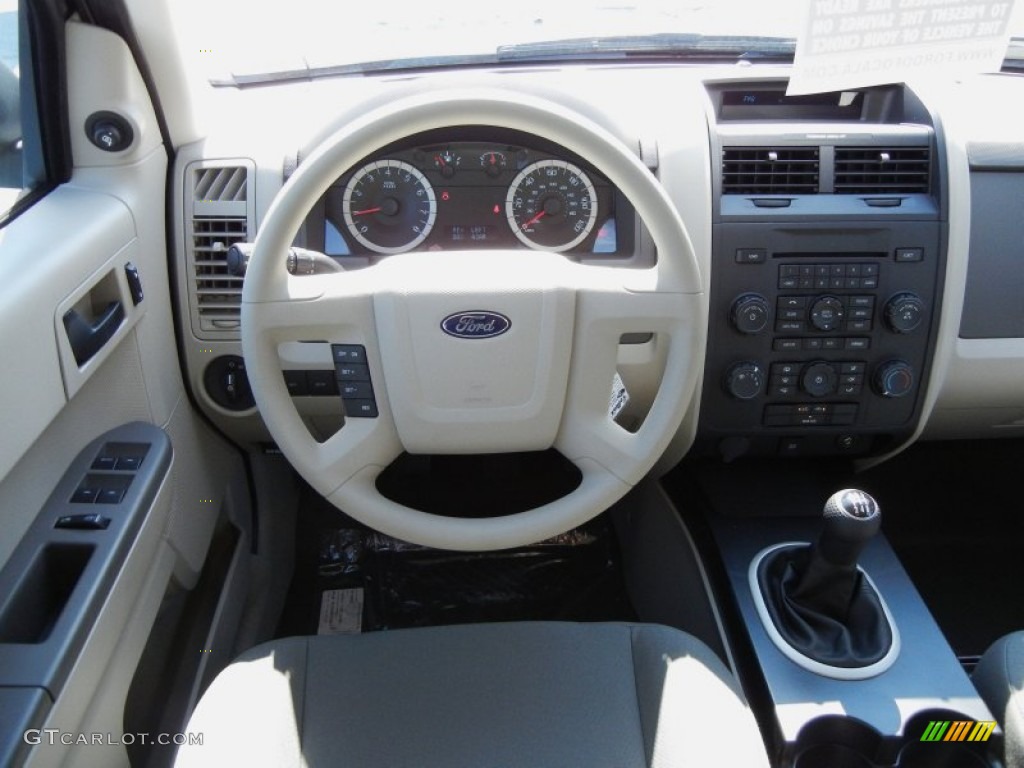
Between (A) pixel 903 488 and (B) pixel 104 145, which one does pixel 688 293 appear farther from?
(A) pixel 903 488

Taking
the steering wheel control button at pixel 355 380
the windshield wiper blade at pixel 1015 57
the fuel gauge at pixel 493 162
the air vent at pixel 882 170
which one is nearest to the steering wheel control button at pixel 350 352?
the steering wheel control button at pixel 355 380

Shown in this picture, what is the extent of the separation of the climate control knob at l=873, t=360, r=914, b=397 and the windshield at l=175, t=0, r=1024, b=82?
76 cm

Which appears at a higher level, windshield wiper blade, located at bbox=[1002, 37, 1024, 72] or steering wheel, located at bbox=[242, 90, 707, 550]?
windshield wiper blade, located at bbox=[1002, 37, 1024, 72]

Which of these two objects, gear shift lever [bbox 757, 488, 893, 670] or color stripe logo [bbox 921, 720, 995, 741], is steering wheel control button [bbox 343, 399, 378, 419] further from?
color stripe logo [bbox 921, 720, 995, 741]

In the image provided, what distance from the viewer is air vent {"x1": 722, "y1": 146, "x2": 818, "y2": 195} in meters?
1.66

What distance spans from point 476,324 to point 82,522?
2.11 ft

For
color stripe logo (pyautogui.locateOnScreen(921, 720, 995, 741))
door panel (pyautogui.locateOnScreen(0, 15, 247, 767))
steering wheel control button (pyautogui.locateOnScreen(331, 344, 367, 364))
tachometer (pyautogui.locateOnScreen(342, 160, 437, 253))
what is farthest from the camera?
tachometer (pyautogui.locateOnScreen(342, 160, 437, 253))

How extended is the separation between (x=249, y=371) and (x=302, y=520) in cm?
120

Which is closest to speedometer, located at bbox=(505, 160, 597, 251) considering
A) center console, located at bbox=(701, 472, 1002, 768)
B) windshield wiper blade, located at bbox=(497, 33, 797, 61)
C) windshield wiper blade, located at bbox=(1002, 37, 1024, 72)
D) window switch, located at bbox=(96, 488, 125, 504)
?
windshield wiper blade, located at bbox=(497, 33, 797, 61)

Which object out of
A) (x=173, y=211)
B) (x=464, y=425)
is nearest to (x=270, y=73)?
(x=173, y=211)

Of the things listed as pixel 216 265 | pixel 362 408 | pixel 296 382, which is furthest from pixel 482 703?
pixel 216 265

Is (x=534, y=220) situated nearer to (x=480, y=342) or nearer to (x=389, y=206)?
(x=389, y=206)

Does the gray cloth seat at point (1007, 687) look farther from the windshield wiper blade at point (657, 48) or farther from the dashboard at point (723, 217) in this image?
the windshield wiper blade at point (657, 48)

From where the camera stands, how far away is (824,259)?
165 cm
